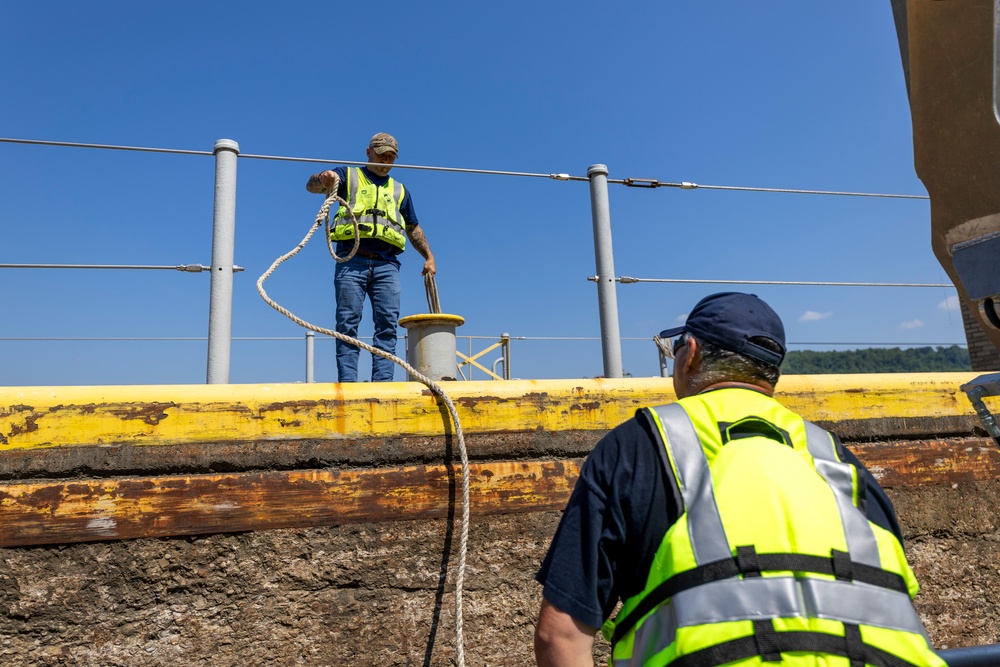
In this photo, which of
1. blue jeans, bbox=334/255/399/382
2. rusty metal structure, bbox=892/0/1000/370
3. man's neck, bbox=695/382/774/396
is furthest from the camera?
blue jeans, bbox=334/255/399/382

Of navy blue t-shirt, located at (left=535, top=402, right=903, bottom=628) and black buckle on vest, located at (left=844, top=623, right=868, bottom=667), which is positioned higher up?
navy blue t-shirt, located at (left=535, top=402, right=903, bottom=628)

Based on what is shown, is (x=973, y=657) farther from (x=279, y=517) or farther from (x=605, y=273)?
(x=605, y=273)

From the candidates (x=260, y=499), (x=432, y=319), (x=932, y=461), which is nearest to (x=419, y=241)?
(x=432, y=319)

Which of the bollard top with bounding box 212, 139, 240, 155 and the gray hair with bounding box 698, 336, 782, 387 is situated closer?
the gray hair with bounding box 698, 336, 782, 387

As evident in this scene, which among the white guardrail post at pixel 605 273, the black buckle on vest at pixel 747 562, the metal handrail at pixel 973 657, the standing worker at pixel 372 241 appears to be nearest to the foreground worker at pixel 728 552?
the black buckle on vest at pixel 747 562

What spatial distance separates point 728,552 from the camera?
1.10m

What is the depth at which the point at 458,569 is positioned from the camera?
1940mm

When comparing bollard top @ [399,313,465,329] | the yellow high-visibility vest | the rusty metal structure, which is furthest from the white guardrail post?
the yellow high-visibility vest

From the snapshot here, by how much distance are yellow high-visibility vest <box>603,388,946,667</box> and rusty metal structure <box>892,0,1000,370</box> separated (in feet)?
3.05

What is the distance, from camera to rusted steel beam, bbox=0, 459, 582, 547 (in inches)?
72.4

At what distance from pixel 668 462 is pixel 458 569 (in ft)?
3.18

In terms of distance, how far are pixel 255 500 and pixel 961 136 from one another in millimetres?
2244

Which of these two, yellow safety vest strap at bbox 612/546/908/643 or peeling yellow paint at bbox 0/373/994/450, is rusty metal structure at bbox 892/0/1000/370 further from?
yellow safety vest strap at bbox 612/546/908/643

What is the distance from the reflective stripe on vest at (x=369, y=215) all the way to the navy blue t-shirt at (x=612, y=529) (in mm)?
2915
